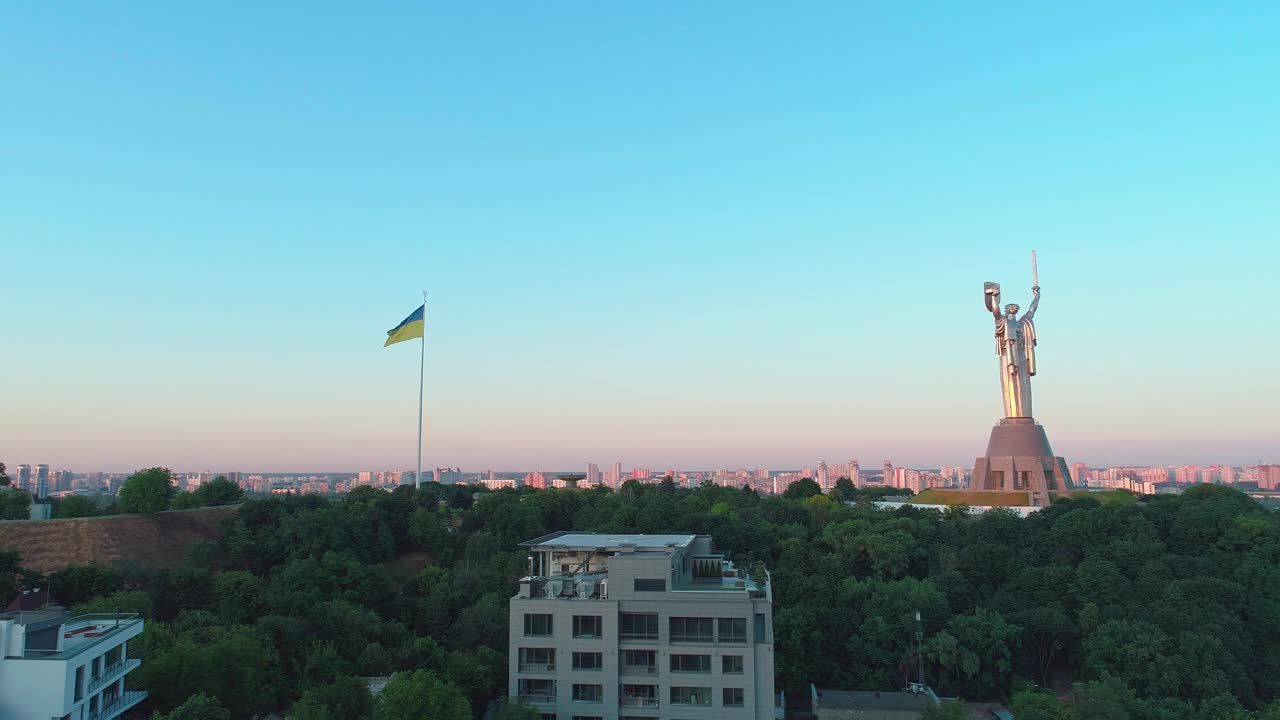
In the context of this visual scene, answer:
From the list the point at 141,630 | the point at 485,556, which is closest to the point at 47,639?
the point at 141,630

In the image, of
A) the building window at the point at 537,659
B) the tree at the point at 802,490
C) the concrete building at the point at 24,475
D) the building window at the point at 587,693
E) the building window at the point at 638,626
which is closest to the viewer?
the building window at the point at 587,693

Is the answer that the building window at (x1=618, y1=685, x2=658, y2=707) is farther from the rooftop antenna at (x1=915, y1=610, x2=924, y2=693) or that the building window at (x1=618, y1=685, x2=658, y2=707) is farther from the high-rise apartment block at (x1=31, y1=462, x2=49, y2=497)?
the high-rise apartment block at (x1=31, y1=462, x2=49, y2=497)

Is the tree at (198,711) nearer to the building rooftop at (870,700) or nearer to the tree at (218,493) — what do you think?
the building rooftop at (870,700)

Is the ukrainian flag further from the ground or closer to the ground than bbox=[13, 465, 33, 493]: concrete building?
further from the ground

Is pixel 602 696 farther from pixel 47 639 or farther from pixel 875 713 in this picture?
pixel 47 639

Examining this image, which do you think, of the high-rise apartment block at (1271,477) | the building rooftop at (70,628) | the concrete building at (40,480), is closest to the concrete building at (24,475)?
the concrete building at (40,480)

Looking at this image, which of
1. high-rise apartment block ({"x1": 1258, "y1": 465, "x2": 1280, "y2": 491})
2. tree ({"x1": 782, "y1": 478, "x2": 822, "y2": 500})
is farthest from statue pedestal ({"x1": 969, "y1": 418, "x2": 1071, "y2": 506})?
high-rise apartment block ({"x1": 1258, "y1": 465, "x2": 1280, "y2": 491})
